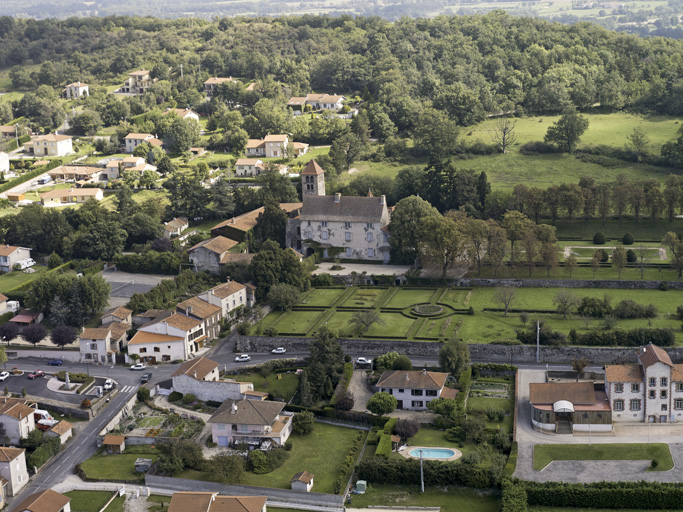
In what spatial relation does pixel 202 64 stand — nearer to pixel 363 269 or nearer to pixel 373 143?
pixel 373 143

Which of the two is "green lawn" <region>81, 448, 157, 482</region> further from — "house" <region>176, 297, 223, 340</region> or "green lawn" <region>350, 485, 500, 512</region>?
"house" <region>176, 297, 223, 340</region>

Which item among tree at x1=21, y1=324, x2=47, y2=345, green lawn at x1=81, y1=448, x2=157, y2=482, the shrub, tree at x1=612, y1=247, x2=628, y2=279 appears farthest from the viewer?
the shrub

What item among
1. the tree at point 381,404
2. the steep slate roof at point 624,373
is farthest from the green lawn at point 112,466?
the steep slate roof at point 624,373

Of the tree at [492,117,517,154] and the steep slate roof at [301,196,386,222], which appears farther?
the tree at [492,117,517,154]

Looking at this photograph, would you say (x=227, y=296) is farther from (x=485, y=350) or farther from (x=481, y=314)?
(x=485, y=350)

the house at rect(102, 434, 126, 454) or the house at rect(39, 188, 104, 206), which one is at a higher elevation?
the house at rect(39, 188, 104, 206)

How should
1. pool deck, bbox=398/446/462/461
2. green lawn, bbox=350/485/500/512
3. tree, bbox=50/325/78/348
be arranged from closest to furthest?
green lawn, bbox=350/485/500/512 → pool deck, bbox=398/446/462/461 → tree, bbox=50/325/78/348

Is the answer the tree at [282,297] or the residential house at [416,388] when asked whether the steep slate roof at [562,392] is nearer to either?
the residential house at [416,388]

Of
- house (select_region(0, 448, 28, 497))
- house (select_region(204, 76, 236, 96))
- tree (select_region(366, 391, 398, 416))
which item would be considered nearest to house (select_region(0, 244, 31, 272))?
house (select_region(0, 448, 28, 497))
